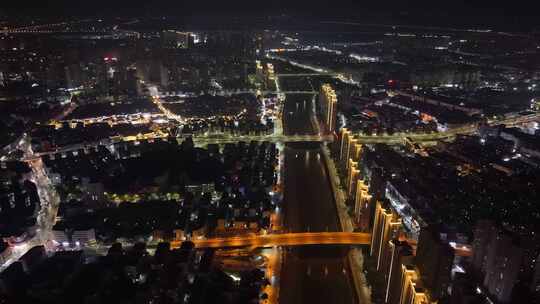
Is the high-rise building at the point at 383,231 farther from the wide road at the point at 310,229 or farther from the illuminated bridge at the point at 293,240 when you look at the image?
the wide road at the point at 310,229

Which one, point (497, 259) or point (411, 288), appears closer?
point (411, 288)

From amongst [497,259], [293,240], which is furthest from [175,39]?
[497,259]

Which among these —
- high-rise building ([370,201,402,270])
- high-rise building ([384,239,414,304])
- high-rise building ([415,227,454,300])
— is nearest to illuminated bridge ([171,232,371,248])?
high-rise building ([370,201,402,270])

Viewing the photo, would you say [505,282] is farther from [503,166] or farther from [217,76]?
[217,76]

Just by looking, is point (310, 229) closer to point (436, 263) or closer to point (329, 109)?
point (436, 263)

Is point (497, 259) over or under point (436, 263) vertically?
under

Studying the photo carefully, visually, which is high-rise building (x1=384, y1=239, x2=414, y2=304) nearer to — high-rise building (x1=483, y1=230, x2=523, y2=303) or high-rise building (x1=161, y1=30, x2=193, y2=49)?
high-rise building (x1=483, y1=230, x2=523, y2=303)
